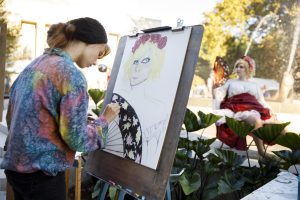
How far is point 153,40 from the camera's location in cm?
205

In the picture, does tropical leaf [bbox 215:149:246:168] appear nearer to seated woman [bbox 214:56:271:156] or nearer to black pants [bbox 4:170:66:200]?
black pants [bbox 4:170:66:200]

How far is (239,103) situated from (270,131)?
193 centimetres

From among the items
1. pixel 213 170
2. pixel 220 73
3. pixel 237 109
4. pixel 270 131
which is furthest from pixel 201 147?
pixel 220 73

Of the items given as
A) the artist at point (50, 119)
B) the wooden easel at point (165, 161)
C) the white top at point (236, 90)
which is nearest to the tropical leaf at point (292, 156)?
the wooden easel at point (165, 161)

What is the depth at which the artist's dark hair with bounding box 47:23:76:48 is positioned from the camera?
1478 millimetres

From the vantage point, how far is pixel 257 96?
430cm

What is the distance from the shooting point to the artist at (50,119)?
4.50ft

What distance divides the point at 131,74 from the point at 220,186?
2.94 feet

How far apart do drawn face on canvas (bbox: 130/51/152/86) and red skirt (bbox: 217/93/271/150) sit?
7.46 ft

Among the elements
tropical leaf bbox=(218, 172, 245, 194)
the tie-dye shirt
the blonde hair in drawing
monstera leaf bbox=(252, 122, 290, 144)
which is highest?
the blonde hair in drawing

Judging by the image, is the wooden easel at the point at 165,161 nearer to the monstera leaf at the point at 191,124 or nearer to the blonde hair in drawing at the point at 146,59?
the blonde hair in drawing at the point at 146,59

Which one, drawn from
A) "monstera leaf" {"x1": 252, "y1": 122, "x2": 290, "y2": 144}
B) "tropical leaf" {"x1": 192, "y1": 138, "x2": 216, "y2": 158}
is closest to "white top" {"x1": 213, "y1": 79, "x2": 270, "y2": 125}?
"tropical leaf" {"x1": 192, "y1": 138, "x2": 216, "y2": 158}

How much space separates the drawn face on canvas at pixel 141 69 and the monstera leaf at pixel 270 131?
0.87 metres

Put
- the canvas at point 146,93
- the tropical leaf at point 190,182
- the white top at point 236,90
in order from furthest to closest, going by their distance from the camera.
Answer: the white top at point 236,90 → the tropical leaf at point 190,182 → the canvas at point 146,93
